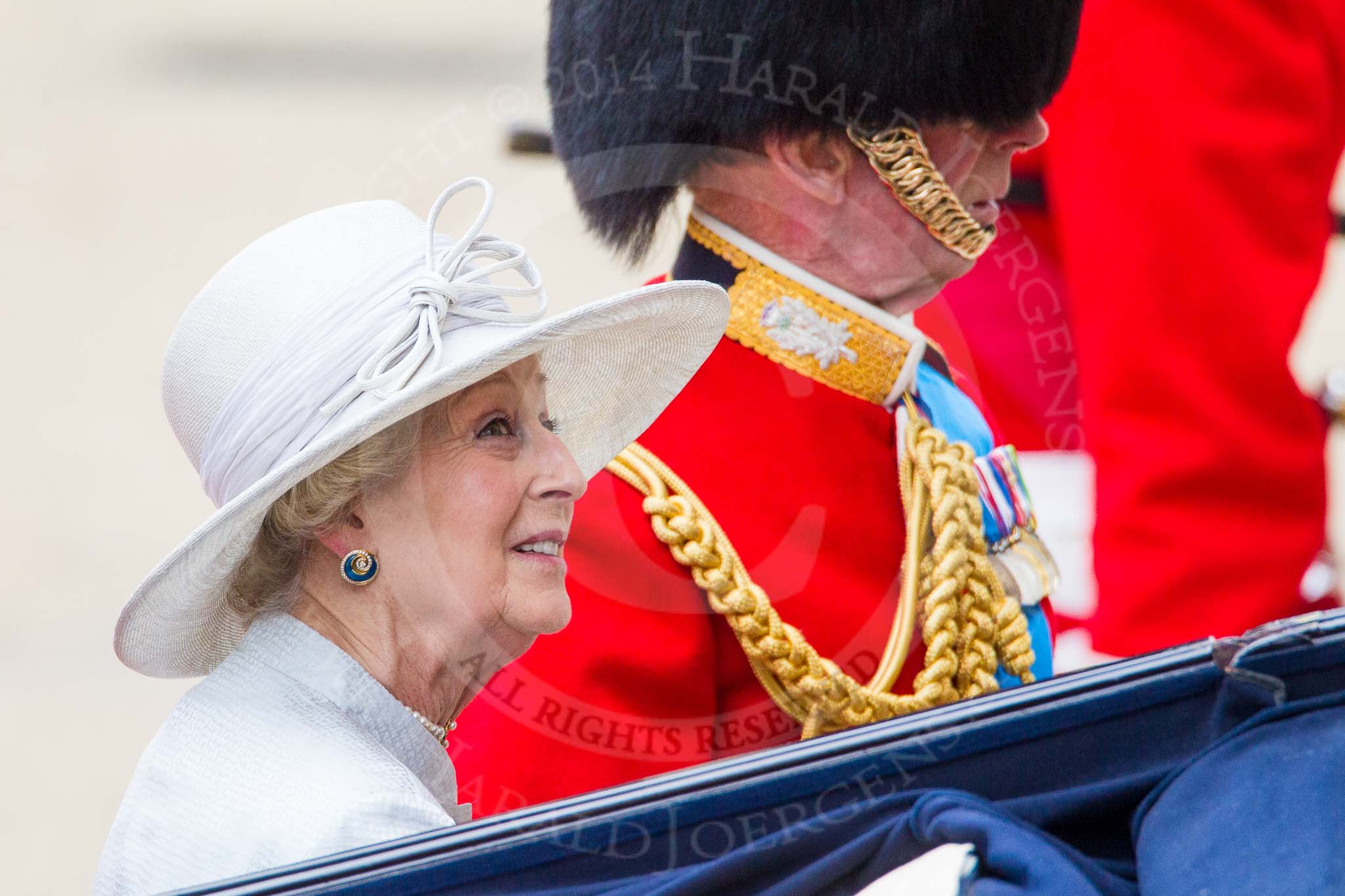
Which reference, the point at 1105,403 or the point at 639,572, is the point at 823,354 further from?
the point at 1105,403

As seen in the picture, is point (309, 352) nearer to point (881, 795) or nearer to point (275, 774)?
point (275, 774)

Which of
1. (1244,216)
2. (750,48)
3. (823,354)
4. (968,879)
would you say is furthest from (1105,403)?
(968,879)

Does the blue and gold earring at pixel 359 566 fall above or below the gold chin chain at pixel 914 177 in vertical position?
below

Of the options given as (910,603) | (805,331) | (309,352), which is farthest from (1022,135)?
(309,352)

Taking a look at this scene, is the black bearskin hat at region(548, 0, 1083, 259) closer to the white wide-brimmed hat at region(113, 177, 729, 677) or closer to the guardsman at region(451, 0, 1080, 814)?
the guardsman at region(451, 0, 1080, 814)

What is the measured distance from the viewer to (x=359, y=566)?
1.33m

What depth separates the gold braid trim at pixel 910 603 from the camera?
149cm

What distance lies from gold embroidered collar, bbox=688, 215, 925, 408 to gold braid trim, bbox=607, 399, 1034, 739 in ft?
0.23

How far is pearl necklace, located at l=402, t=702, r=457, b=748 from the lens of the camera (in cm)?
135

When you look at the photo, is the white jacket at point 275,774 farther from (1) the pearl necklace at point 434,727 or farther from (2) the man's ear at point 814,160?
(2) the man's ear at point 814,160

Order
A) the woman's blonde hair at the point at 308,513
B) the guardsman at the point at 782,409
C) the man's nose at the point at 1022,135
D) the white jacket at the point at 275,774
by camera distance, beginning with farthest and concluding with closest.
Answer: the man's nose at the point at 1022,135, the guardsman at the point at 782,409, the woman's blonde hair at the point at 308,513, the white jacket at the point at 275,774

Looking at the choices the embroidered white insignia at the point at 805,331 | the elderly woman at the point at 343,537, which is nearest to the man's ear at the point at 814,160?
the embroidered white insignia at the point at 805,331

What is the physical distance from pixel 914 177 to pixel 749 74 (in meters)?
0.17

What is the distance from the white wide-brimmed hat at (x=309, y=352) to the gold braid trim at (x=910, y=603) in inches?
7.8
